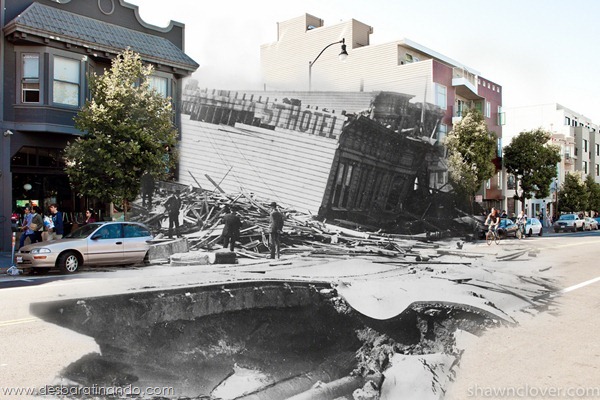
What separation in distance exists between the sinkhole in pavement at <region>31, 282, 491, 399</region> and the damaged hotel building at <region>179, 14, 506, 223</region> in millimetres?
441

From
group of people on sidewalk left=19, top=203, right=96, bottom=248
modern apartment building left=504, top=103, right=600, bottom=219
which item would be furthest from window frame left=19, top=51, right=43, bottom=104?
modern apartment building left=504, top=103, right=600, bottom=219

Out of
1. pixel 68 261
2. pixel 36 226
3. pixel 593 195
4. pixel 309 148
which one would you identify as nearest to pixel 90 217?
pixel 36 226

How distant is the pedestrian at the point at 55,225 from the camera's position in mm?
14719

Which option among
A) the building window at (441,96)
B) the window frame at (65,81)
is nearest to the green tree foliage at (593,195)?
the window frame at (65,81)

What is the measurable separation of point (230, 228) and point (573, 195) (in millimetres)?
55042

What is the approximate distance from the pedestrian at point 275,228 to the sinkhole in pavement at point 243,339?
157 mm

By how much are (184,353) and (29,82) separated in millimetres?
16521

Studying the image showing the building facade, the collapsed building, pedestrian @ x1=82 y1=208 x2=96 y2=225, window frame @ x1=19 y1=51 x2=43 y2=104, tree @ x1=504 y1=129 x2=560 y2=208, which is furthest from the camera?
tree @ x1=504 y1=129 x2=560 y2=208

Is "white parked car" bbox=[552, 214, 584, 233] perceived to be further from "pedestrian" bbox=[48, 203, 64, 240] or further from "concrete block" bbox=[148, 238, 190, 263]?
"concrete block" bbox=[148, 238, 190, 263]

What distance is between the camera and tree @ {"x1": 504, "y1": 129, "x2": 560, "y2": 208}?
3775cm

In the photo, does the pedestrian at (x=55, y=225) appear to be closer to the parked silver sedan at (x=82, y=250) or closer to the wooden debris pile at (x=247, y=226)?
the parked silver sedan at (x=82, y=250)

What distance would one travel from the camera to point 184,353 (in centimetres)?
214

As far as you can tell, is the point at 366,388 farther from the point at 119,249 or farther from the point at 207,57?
the point at 207,57

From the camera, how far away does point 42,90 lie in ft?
51.8
